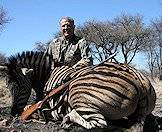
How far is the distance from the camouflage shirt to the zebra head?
15cm

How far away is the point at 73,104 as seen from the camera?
4723 mm

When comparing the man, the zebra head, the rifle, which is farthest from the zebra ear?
the rifle

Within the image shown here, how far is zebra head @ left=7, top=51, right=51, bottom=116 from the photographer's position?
593 centimetres

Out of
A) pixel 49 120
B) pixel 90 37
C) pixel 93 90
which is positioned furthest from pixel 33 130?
pixel 90 37

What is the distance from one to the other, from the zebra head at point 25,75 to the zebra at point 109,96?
1363 mm

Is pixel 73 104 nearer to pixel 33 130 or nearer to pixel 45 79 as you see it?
pixel 33 130

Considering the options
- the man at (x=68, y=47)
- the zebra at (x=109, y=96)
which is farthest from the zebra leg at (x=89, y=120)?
the man at (x=68, y=47)

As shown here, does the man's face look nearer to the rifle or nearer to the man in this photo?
the man

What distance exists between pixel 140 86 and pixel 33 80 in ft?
7.23

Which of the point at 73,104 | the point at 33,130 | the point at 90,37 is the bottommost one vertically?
the point at 33,130

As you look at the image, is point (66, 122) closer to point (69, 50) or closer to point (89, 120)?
point (89, 120)

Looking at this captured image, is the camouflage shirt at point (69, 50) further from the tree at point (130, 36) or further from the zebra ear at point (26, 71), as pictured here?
the tree at point (130, 36)

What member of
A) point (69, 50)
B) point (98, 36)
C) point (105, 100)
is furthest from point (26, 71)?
point (98, 36)

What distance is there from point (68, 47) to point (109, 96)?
210 cm
